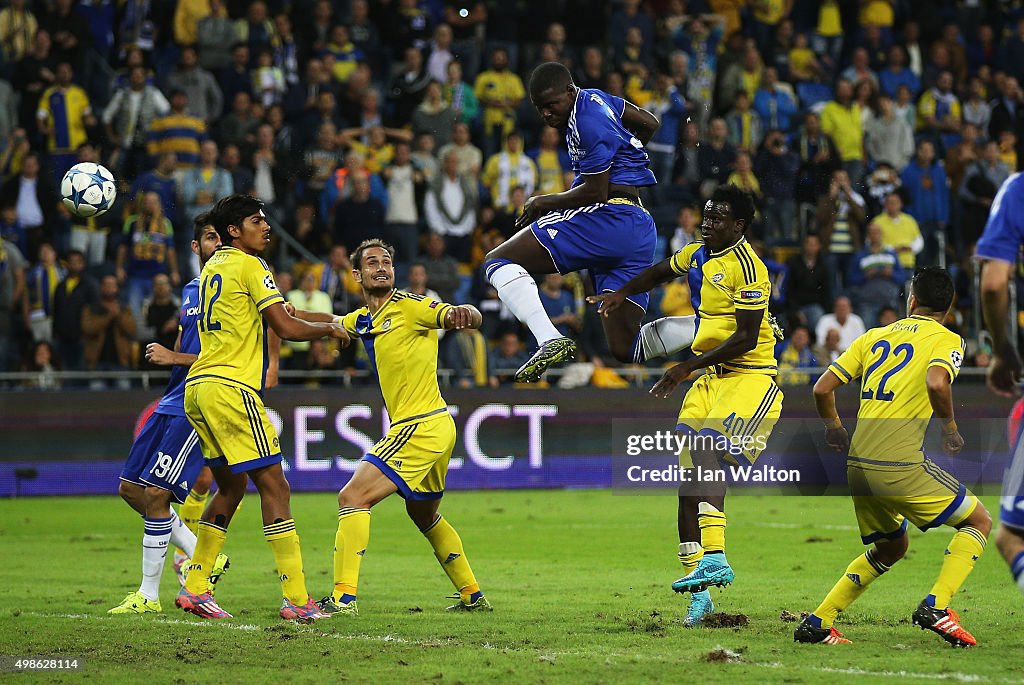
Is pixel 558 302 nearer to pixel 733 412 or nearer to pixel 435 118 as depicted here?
pixel 435 118

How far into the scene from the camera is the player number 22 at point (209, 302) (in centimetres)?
851

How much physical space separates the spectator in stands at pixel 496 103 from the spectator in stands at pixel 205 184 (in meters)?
4.25

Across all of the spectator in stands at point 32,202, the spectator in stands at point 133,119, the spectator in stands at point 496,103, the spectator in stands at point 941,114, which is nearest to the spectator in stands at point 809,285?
the spectator in stands at point 941,114

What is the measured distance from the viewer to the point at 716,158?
1961cm

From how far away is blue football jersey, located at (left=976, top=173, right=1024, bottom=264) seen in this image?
6.05 metres

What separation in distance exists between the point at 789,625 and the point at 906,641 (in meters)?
0.76

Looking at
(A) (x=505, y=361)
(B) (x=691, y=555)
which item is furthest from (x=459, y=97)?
(B) (x=691, y=555)

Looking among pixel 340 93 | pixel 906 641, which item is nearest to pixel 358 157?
pixel 340 93

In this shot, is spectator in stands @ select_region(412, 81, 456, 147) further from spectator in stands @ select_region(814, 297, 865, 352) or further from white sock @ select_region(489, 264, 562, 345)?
white sock @ select_region(489, 264, 562, 345)

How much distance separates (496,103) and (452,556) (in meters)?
12.7

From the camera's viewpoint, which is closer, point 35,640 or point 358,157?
point 35,640

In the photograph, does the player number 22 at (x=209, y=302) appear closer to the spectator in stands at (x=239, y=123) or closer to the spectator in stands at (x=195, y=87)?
the spectator in stands at (x=239, y=123)

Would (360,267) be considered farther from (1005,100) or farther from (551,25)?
(1005,100)

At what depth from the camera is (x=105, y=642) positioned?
7.70m
